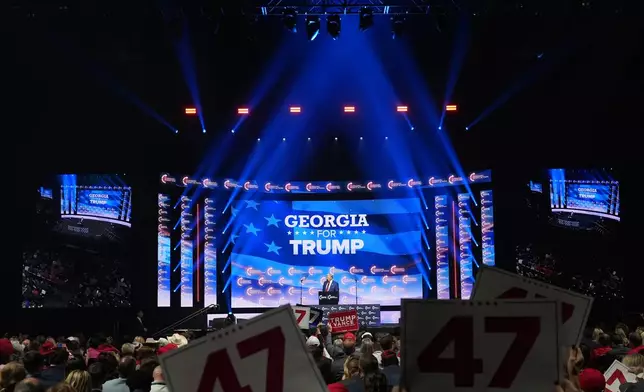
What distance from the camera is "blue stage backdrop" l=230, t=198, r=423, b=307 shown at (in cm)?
2364

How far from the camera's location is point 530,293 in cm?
383

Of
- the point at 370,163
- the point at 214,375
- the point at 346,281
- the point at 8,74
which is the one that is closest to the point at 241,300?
the point at 346,281

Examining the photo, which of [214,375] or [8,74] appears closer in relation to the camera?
[214,375]

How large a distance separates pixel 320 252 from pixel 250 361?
20694 millimetres

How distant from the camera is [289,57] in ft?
77.3

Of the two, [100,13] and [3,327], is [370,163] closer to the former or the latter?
[100,13]

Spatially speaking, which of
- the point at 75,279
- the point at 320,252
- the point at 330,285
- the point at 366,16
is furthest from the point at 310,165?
the point at 75,279

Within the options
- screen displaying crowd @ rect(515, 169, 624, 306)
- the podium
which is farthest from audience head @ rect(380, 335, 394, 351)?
screen displaying crowd @ rect(515, 169, 624, 306)

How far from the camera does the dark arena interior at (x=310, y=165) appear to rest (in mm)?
21609

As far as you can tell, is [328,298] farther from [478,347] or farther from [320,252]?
[478,347]

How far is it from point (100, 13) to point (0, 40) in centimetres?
467

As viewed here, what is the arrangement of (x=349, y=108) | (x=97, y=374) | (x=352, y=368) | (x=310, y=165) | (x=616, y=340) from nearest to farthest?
(x=352, y=368) → (x=97, y=374) → (x=616, y=340) → (x=349, y=108) → (x=310, y=165)

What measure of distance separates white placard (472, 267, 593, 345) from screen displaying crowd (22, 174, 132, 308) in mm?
19095

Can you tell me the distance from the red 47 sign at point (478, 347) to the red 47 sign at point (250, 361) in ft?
1.52
